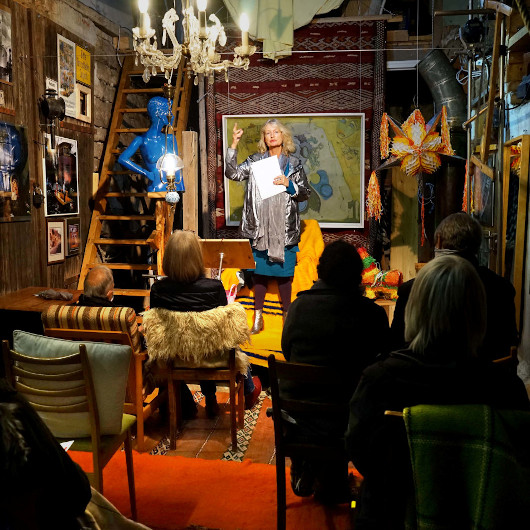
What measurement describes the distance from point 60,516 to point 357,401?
2.85 feet

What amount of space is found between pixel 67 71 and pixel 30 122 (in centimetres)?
85

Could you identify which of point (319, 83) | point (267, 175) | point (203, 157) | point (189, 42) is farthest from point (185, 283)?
point (319, 83)

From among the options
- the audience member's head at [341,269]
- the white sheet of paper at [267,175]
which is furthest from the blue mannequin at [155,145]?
the audience member's head at [341,269]

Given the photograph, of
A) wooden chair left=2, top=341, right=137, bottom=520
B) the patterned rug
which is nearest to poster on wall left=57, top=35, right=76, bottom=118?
the patterned rug

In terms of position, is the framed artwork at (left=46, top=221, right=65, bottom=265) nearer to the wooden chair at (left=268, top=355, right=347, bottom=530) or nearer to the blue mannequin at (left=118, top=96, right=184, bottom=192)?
the blue mannequin at (left=118, top=96, right=184, bottom=192)

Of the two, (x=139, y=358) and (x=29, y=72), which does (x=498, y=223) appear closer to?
(x=139, y=358)

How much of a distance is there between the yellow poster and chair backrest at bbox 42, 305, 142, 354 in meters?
3.02

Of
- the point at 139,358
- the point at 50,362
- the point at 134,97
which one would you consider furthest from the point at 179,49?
the point at 134,97

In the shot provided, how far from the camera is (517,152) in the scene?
13.6 feet

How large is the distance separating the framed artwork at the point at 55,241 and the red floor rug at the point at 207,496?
2.06 metres

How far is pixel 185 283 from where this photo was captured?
142 inches

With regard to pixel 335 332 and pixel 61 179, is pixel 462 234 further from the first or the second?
pixel 61 179

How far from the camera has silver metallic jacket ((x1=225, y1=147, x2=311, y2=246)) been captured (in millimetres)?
5465

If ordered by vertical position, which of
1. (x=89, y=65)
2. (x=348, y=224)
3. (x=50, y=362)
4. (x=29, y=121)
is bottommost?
(x=50, y=362)
